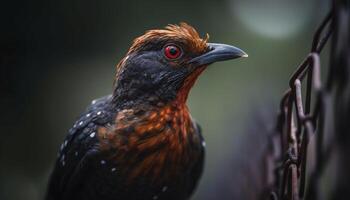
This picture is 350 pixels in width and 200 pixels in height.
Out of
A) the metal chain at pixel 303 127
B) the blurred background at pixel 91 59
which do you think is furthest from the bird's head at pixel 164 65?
the blurred background at pixel 91 59

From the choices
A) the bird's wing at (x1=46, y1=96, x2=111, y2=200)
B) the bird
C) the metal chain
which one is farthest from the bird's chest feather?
the metal chain

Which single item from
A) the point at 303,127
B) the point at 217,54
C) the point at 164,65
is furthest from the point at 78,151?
the point at 303,127

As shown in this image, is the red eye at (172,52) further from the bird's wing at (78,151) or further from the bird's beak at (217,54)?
the bird's wing at (78,151)

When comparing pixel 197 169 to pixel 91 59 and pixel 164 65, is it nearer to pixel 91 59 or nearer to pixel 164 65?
pixel 164 65

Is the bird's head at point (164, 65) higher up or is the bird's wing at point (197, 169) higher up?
the bird's head at point (164, 65)

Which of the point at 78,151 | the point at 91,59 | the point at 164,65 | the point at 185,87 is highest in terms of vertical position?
the point at 164,65

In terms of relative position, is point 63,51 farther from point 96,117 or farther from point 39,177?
point 96,117

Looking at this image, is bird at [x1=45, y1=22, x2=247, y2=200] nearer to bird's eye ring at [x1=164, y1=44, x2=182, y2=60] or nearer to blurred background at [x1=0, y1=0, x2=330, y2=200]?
bird's eye ring at [x1=164, y1=44, x2=182, y2=60]
